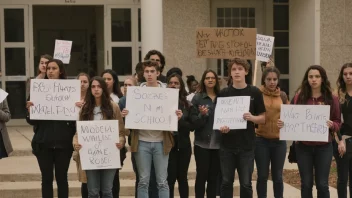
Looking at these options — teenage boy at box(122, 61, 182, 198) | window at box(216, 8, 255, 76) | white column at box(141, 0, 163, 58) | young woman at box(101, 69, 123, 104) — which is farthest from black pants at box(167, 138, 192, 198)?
window at box(216, 8, 255, 76)

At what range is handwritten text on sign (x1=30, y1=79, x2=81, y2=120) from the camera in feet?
28.5

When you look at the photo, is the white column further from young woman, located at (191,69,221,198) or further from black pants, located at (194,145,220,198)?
black pants, located at (194,145,220,198)

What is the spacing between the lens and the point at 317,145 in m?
8.55

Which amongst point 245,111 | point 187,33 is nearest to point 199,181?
point 245,111

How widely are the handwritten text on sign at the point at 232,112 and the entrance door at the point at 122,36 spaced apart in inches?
414

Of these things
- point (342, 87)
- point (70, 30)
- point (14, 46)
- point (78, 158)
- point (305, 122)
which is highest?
point (70, 30)

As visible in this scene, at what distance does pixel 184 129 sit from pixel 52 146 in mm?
1672

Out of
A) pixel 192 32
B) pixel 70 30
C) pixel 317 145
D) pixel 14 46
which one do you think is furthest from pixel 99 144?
pixel 70 30

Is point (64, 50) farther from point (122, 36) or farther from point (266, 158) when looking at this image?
point (122, 36)

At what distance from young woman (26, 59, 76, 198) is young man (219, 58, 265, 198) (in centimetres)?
186

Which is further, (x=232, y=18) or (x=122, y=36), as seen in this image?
(x=232, y=18)

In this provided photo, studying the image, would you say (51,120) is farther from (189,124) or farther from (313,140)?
(313,140)

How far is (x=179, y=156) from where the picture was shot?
30.8ft

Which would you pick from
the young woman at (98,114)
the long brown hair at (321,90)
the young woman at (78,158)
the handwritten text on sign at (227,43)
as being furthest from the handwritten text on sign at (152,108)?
the handwritten text on sign at (227,43)
